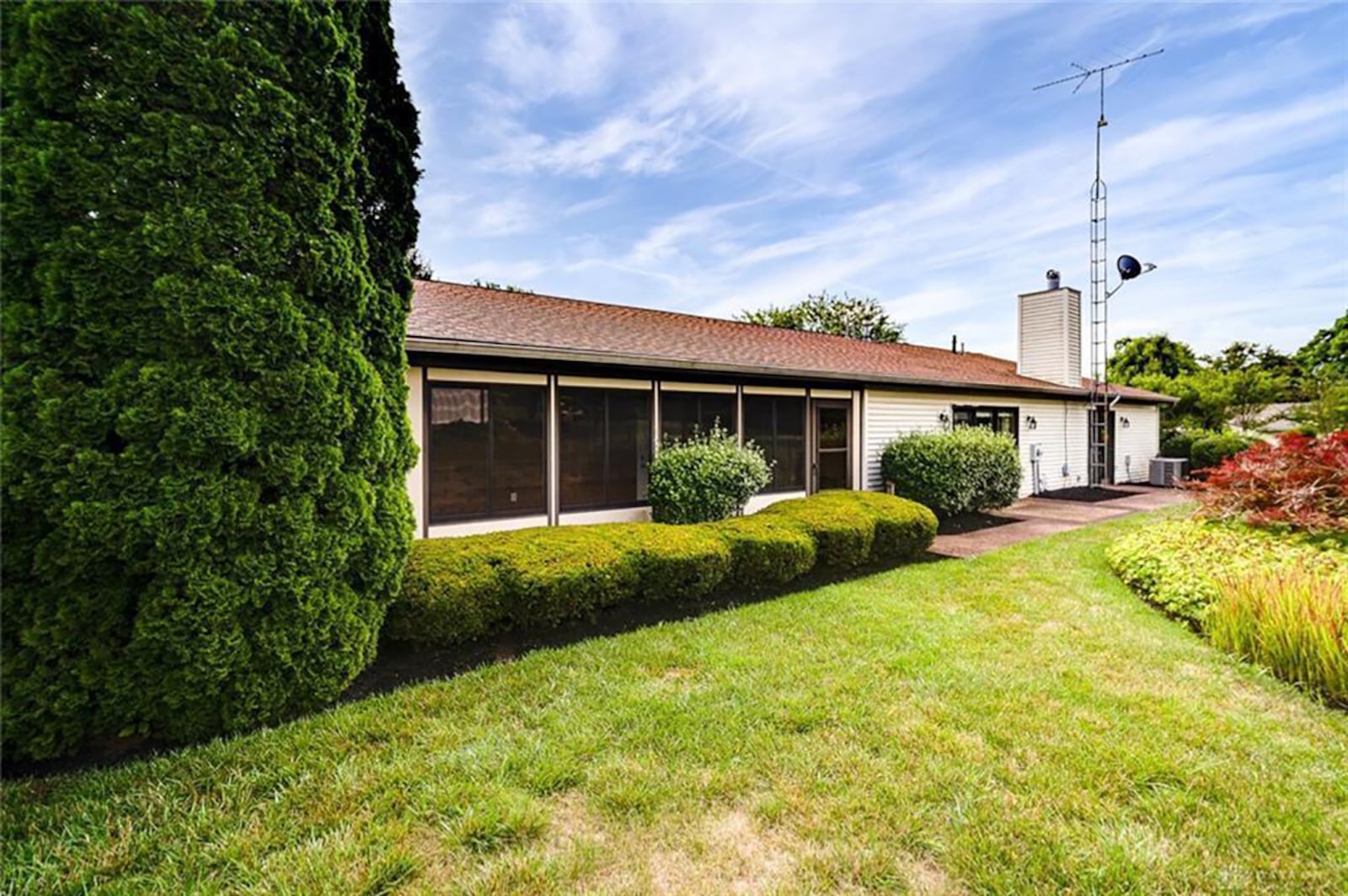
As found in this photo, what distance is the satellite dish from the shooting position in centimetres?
1469

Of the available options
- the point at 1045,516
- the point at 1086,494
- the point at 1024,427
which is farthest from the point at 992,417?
the point at 1086,494

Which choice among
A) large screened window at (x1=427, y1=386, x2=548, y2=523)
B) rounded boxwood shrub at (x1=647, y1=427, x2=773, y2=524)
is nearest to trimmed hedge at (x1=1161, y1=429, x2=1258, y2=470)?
rounded boxwood shrub at (x1=647, y1=427, x2=773, y2=524)

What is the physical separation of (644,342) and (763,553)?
14.2 feet

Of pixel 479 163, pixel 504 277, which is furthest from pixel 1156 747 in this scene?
pixel 504 277

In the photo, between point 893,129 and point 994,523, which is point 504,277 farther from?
point 994,523

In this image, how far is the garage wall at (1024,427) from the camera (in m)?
11.1

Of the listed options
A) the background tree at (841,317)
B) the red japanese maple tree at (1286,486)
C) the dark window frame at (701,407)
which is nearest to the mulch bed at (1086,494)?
the red japanese maple tree at (1286,486)

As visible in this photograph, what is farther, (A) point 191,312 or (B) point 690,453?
(B) point 690,453

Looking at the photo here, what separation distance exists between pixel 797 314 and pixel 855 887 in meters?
36.8

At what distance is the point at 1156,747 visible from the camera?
3.02 meters

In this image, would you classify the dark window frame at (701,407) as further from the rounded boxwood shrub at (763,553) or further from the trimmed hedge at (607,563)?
the rounded boxwood shrub at (763,553)

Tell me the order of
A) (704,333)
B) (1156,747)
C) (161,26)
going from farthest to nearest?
(704,333)
(1156,747)
(161,26)

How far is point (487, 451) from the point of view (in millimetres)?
7059

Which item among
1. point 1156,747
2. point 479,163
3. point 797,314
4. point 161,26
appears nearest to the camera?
point 161,26
